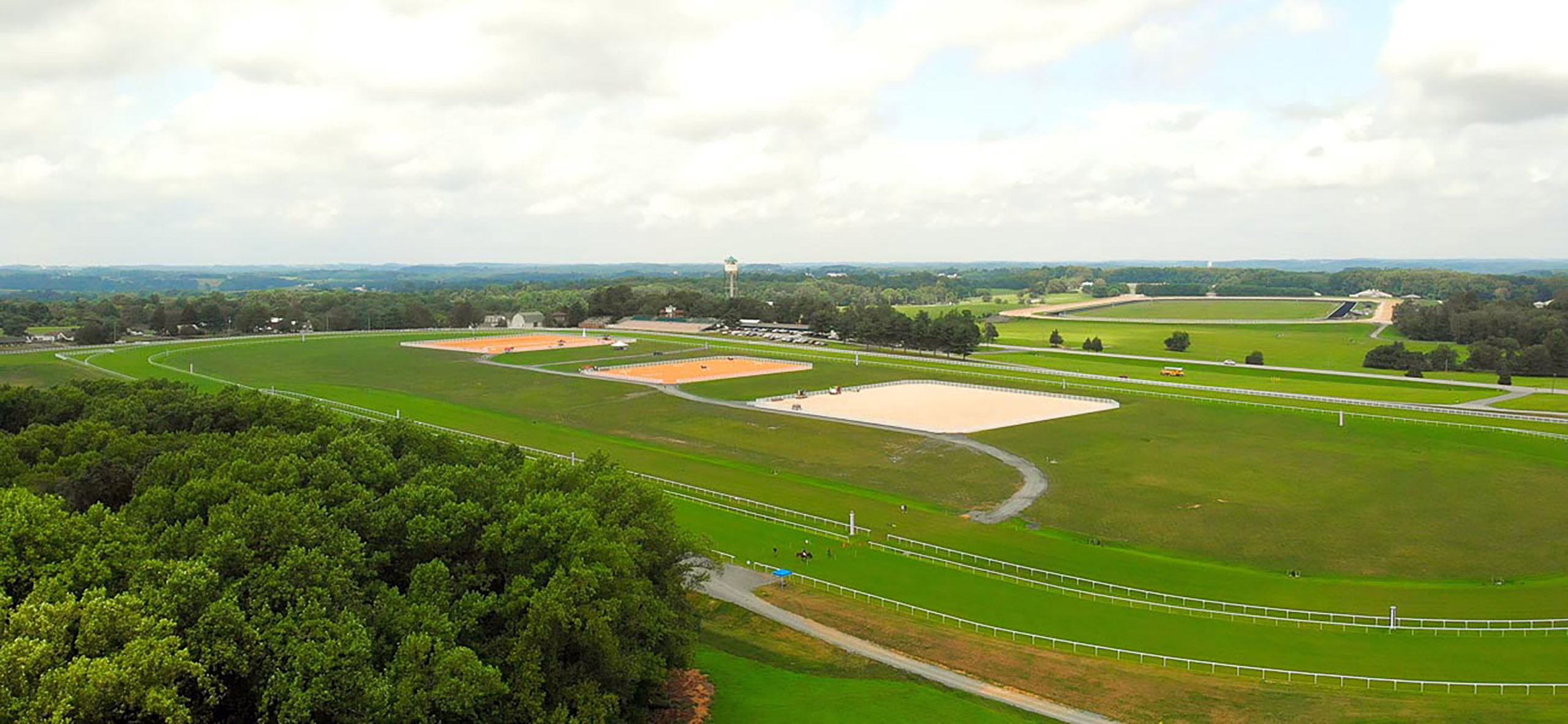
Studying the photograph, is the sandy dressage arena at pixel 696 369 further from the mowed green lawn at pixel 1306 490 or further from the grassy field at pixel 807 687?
the grassy field at pixel 807 687

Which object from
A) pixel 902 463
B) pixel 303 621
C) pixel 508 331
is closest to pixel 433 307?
pixel 508 331

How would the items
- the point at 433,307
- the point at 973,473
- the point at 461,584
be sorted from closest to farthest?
the point at 461,584
the point at 973,473
the point at 433,307

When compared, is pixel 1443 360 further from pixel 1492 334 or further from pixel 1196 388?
pixel 1196 388

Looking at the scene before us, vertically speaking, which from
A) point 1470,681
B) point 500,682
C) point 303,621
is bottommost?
point 1470,681

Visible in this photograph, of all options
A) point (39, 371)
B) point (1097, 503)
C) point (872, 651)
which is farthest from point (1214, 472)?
point (39, 371)

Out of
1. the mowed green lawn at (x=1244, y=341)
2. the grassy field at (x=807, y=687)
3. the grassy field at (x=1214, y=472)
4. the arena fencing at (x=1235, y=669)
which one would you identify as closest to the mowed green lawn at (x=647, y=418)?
the grassy field at (x=1214, y=472)

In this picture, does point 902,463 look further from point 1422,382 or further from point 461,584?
point 1422,382
